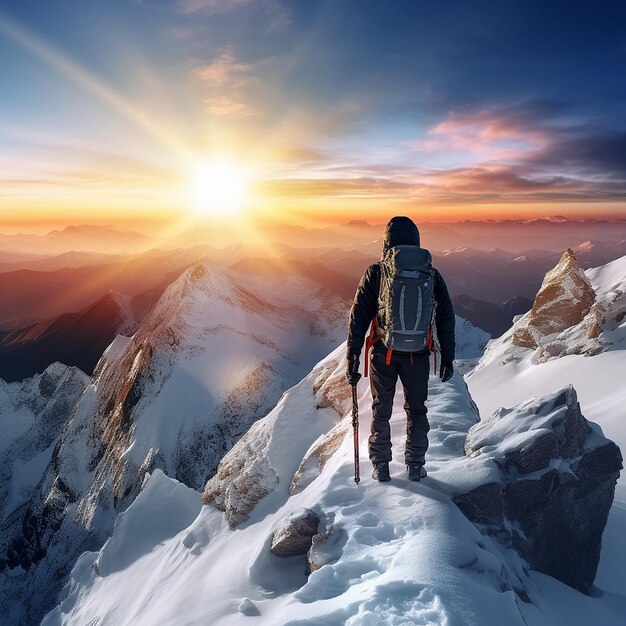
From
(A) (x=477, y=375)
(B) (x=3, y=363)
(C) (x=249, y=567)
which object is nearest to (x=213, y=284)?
(A) (x=477, y=375)

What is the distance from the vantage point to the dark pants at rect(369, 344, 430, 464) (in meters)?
7.64

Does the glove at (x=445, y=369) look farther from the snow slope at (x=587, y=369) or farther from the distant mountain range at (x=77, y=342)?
the distant mountain range at (x=77, y=342)

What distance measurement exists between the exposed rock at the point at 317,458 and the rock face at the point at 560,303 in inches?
1491

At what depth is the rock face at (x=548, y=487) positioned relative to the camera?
737 cm

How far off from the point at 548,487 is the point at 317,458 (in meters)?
6.14

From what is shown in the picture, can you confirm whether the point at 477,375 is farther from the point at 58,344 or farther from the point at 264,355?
the point at 58,344

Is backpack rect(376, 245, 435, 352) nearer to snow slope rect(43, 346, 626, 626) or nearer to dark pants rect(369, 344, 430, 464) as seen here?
dark pants rect(369, 344, 430, 464)

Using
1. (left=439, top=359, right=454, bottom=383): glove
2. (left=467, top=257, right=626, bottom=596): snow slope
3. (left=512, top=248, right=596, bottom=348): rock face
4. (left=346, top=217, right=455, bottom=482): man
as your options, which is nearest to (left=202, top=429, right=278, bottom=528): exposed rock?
(left=346, top=217, right=455, bottom=482): man

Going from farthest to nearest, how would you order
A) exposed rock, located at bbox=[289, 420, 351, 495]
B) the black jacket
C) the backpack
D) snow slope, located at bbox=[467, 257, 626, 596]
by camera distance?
snow slope, located at bbox=[467, 257, 626, 596] < exposed rock, located at bbox=[289, 420, 351, 495] < the black jacket < the backpack

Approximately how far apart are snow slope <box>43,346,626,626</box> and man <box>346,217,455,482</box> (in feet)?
2.12

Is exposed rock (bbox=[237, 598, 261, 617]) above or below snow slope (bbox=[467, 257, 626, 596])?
above

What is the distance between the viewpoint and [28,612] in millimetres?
51125

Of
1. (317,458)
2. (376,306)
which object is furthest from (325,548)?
(317,458)

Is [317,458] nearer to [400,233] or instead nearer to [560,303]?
[400,233]
